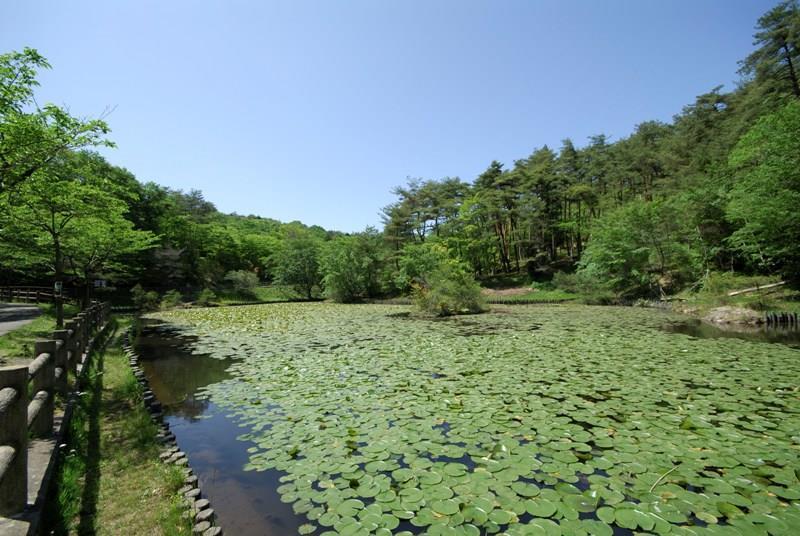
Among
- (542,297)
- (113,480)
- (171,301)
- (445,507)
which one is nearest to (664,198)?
(542,297)

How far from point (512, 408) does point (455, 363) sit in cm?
281

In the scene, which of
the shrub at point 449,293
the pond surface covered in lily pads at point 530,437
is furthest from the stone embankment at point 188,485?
the shrub at point 449,293

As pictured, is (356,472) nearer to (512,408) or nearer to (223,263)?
(512,408)

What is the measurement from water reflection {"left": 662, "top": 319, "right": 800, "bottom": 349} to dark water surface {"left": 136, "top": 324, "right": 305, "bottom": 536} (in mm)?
12072

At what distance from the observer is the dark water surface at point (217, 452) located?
3111 millimetres

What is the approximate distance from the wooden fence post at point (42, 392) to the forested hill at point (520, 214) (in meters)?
4.55

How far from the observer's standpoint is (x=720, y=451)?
3.68 metres

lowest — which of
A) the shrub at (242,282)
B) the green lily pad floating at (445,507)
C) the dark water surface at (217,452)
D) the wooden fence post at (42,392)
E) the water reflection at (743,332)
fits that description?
the dark water surface at (217,452)

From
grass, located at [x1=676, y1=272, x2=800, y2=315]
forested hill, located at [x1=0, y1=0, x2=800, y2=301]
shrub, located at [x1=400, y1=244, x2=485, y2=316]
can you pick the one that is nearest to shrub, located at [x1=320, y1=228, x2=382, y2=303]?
forested hill, located at [x1=0, y1=0, x2=800, y2=301]

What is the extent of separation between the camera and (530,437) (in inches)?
163

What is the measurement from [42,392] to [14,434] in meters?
1.71

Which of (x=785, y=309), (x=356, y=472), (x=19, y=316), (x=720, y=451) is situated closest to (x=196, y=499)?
(x=356, y=472)

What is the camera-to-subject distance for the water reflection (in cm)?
994

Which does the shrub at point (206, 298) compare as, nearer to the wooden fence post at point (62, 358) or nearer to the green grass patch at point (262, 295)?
the green grass patch at point (262, 295)
